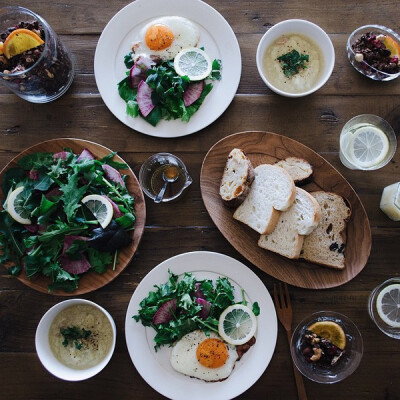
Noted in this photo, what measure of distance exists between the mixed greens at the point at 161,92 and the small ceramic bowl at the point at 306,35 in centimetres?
23

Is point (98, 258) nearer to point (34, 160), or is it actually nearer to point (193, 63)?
point (34, 160)

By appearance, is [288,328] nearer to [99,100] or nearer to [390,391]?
[390,391]

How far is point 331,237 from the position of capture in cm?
212

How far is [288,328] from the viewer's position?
7.02 feet

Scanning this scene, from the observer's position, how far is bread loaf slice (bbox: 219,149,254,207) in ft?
6.80

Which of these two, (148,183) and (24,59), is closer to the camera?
(24,59)

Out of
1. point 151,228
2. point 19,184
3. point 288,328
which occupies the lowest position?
point 288,328

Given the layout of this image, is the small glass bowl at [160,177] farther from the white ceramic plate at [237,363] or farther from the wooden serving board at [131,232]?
the white ceramic plate at [237,363]

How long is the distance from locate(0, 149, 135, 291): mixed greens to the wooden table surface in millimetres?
180

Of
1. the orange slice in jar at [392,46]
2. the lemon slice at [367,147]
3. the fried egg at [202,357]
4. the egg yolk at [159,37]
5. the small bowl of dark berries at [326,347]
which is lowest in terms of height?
the fried egg at [202,357]

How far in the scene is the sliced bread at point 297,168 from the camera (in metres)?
2.12

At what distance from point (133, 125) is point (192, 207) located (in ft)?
1.61

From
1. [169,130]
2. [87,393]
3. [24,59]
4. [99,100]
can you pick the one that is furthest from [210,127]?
[87,393]

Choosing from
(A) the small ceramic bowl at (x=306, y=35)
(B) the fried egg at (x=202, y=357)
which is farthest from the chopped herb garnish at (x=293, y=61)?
(B) the fried egg at (x=202, y=357)
